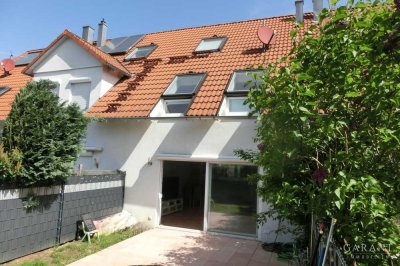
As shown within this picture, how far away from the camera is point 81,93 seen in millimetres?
12578

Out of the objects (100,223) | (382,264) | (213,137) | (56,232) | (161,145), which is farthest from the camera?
(161,145)

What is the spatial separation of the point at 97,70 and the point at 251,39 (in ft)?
23.8

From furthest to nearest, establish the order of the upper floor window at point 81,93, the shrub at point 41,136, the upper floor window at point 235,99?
the upper floor window at point 81,93
the upper floor window at point 235,99
the shrub at point 41,136

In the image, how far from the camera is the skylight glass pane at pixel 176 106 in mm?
10562

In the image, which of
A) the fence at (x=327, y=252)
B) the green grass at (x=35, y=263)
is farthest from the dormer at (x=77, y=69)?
the fence at (x=327, y=252)

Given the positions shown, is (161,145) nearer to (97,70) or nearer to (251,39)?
(97,70)

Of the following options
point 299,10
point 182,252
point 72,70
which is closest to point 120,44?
point 72,70

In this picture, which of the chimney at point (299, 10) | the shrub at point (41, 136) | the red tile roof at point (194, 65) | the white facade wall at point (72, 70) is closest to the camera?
the shrub at point (41, 136)

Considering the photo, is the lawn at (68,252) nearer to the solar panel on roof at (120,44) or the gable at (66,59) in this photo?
the gable at (66,59)

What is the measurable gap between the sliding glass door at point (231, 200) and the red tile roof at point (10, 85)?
941 centimetres

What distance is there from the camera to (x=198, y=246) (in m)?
8.18

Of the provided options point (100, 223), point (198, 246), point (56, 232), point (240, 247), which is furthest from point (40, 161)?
point (240, 247)

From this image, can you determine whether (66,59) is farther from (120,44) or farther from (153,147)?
(153,147)

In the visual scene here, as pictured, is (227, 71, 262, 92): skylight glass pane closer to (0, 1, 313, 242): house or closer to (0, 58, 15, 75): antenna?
(0, 1, 313, 242): house
